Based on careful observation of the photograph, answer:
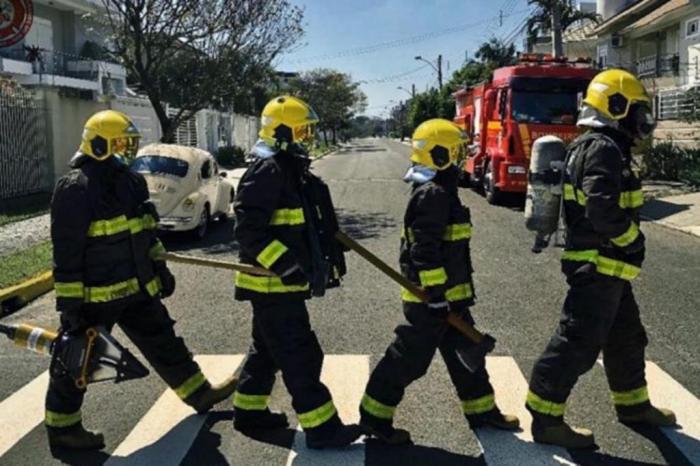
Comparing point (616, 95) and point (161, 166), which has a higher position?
point (616, 95)

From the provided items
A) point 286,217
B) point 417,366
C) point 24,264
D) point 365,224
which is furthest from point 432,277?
point 365,224

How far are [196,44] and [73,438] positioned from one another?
15.4m

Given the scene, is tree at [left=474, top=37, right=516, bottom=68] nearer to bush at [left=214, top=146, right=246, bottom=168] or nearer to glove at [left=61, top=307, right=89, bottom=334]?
bush at [left=214, top=146, right=246, bottom=168]

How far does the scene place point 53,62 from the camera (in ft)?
101

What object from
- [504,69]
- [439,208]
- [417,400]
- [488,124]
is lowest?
[417,400]

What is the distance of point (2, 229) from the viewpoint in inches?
496

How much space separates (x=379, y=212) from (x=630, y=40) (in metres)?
22.6

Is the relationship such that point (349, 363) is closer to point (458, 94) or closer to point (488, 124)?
point (488, 124)

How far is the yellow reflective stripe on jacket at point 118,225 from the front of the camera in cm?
420

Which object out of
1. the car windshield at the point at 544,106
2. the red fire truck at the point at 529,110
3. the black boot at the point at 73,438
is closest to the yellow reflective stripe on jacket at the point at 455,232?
the black boot at the point at 73,438

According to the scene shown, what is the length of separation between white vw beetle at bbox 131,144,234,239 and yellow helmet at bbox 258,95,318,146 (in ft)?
23.3

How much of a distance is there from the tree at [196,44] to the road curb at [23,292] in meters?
8.81

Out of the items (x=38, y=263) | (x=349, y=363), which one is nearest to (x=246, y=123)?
(x=38, y=263)

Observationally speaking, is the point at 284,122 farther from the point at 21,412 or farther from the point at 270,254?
the point at 21,412
